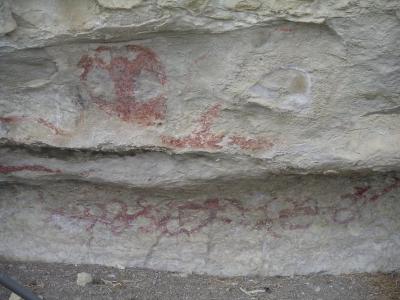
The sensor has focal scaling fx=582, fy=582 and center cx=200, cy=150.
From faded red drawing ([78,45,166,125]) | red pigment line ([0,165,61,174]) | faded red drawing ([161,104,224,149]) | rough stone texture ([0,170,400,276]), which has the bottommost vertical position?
rough stone texture ([0,170,400,276])

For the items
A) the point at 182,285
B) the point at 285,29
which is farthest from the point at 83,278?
the point at 285,29

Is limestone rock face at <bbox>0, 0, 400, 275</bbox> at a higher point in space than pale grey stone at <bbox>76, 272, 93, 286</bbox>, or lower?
higher

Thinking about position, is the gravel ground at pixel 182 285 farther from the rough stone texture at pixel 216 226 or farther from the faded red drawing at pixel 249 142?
the faded red drawing at pixel 249 142

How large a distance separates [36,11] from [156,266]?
2.87 ft

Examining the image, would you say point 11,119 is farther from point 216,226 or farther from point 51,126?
point 216,226

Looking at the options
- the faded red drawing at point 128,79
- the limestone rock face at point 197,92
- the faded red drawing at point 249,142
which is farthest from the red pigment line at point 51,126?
the faded red drawing at point 249,142

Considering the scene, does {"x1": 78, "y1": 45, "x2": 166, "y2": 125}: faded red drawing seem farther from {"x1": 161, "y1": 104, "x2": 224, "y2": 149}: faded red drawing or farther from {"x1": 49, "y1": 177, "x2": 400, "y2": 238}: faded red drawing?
{"x1": 49, "y1": 177, "x2": 400, "y2": 238}: faded red drawing

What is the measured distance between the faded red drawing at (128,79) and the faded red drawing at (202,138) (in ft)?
0.24

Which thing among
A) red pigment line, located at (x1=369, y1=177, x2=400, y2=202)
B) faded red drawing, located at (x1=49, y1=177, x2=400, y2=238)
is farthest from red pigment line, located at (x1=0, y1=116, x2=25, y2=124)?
red pigment line, located at (x1=369, y1=177, x2=400, y2=202)

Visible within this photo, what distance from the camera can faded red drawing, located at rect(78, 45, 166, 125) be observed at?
1.52m

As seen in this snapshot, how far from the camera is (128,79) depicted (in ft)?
5.09

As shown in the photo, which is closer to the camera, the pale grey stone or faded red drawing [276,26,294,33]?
faded red drawing [276,26,294,33]

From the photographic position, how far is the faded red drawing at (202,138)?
155 cm

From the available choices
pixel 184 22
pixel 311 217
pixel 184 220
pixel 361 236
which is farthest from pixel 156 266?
pixel 184 22
